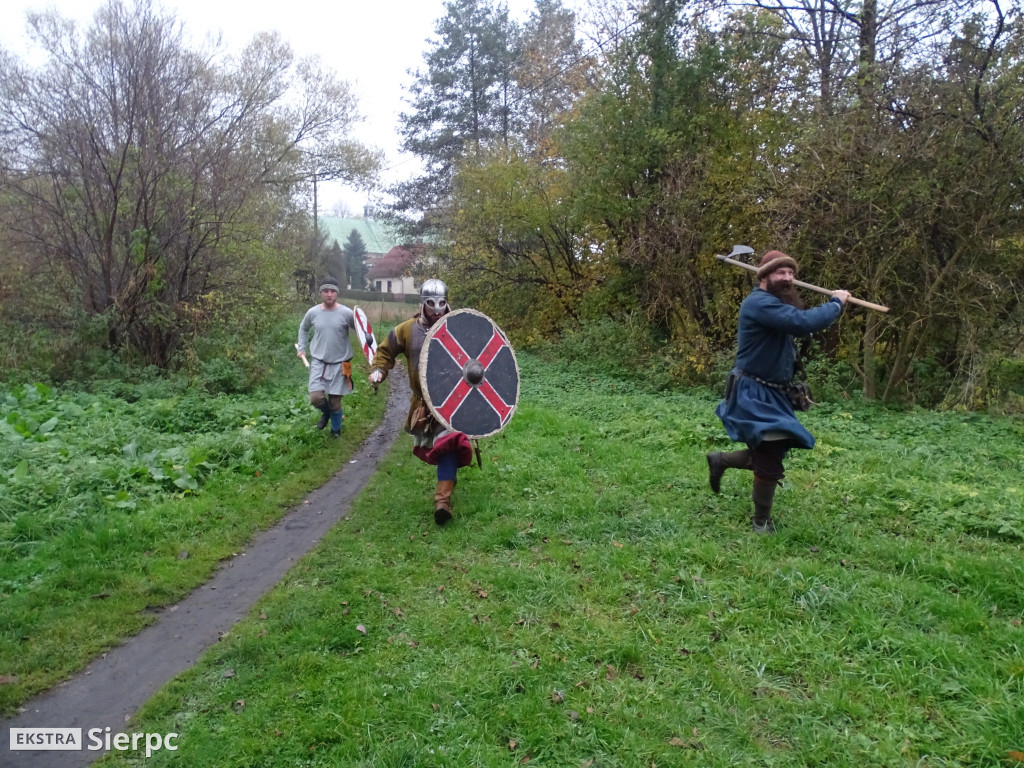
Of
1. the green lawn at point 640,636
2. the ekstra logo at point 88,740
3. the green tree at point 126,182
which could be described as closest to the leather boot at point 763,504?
the green lawn at point 640,636

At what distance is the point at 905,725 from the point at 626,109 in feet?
44.5

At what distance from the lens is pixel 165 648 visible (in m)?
3.77

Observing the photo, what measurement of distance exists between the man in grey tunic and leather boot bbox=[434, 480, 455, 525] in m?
3.13

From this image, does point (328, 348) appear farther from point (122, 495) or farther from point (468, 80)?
point (468, 80)

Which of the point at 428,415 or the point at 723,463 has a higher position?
the point at 428,415

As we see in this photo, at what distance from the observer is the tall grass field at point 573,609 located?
111 inches

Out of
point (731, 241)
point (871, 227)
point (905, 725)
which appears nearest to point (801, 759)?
point (905, 725)

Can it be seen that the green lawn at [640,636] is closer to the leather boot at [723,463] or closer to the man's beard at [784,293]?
the leather boot at [723,463]

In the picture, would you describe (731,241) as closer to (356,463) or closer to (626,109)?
(626,109)

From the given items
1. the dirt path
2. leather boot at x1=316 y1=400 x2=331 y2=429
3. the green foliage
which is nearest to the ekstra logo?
the dirt path

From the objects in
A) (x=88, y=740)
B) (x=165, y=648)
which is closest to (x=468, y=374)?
(x=165, y=648)

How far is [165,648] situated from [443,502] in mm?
2141

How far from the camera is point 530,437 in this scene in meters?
7.82

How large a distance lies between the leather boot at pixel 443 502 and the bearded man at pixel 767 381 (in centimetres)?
215
